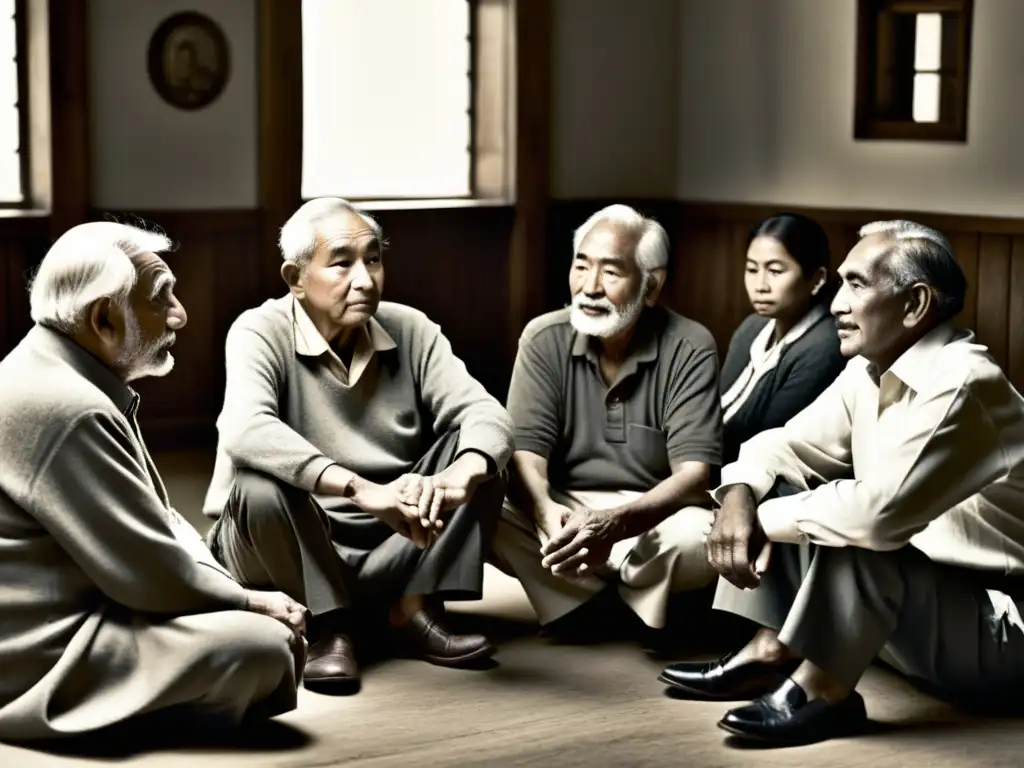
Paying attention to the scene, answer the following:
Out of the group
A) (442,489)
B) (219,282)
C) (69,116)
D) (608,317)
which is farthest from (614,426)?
(69,116)

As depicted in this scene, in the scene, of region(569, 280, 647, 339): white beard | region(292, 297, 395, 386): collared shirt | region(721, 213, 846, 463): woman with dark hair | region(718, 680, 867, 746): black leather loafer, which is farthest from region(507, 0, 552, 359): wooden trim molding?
region(718, 680, 867, 746): black leather loafer

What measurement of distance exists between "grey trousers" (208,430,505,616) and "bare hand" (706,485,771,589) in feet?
2.32

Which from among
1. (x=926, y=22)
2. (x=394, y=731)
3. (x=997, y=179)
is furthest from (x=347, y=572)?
(x=926, y=22)

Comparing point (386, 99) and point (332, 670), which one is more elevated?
point (386, 99)

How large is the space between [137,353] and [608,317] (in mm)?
1447

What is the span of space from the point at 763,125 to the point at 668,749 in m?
4.85

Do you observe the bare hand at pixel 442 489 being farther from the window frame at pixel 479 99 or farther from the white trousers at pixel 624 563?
the window frame at pixel 479 99

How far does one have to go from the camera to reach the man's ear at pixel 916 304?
3.76m

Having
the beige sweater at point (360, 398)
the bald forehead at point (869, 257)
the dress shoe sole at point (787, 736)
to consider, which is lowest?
the dress shoe sole at point (787, 736)


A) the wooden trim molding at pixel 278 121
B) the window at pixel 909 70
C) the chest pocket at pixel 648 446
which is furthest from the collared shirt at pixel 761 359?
the wooden trim molding at pixel 278 121

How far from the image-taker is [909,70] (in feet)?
24.4

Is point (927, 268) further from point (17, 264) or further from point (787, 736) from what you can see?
point (17, 264)

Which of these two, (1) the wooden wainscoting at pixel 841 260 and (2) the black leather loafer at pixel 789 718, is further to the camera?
(1) the wooden wainscoting at pixel 841 260

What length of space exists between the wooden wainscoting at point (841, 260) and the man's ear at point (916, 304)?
10.5 feet
